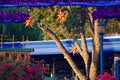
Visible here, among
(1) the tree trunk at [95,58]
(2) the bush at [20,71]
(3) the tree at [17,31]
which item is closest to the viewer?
(2) the bush at [20,71]

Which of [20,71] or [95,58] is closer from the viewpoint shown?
[20,71]

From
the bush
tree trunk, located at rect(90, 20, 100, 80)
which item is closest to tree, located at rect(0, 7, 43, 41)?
tree trunk, located at rect(90, 20, 100, 80)

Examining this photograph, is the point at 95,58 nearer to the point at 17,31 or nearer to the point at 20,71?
the point at 20,71

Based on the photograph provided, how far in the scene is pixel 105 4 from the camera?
15.0m

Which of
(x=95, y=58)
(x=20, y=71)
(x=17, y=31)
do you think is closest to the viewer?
(x=20, y=71)

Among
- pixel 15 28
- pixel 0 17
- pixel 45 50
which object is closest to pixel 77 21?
pixel 0 17

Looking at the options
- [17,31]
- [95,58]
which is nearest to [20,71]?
[95,58]

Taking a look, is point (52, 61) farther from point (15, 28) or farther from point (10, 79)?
point (10, 79)

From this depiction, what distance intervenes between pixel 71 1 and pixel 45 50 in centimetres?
1563

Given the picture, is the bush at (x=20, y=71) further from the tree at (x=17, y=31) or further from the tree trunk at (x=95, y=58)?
the tree at (x=17, y=31)

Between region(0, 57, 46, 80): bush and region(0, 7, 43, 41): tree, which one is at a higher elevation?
region(0, 7, 43, 41): tree

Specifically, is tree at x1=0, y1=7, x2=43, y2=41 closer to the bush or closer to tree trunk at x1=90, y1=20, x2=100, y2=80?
tree trunk at x1=90, y1=20, x2=100, y2=80

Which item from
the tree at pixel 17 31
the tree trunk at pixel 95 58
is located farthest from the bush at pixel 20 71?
the tree at pixel 17 31

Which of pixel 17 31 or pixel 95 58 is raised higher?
pixel 17 31
